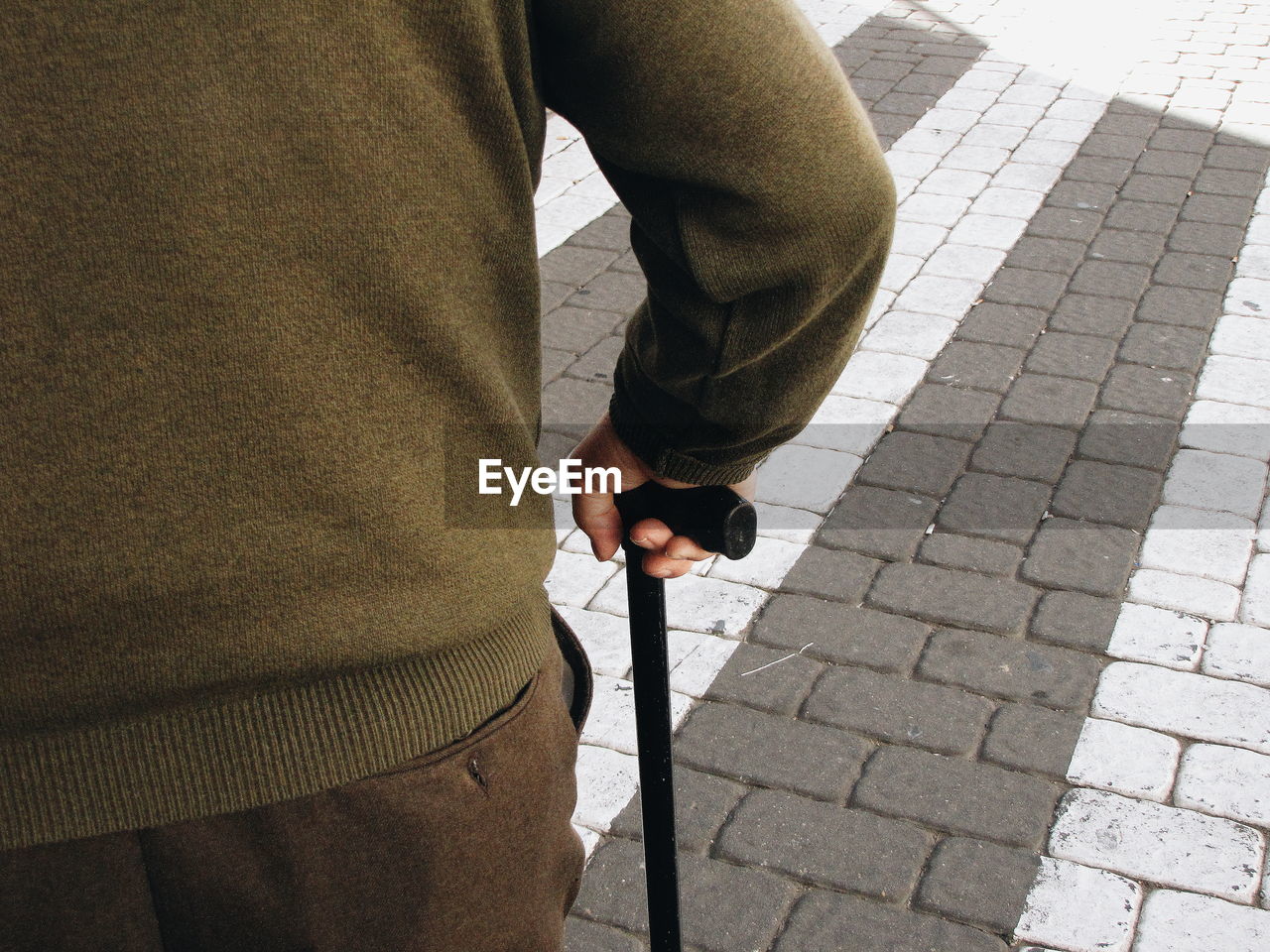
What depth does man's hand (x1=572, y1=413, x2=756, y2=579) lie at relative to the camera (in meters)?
1.79

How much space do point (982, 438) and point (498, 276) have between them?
3384mm

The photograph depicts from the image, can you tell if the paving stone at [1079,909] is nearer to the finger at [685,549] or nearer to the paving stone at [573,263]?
the finger at [685,549]

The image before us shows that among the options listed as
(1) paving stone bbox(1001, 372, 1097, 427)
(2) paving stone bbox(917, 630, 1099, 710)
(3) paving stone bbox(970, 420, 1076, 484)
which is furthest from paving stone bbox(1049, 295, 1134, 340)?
(2) paving stone bbox(917, 630, 1099, 710)

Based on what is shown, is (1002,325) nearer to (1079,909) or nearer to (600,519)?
(1079,909)

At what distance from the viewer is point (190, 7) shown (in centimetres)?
110

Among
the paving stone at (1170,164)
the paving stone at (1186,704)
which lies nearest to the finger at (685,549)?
the paving stone at (1186,704)

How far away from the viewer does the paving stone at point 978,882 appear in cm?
276

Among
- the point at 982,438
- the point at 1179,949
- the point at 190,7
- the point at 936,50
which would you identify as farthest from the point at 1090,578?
the point at 936,50

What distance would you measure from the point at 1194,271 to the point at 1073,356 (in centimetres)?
100

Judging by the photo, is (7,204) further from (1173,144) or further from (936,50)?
(936,50)

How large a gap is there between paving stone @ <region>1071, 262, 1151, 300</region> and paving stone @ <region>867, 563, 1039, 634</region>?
207cm

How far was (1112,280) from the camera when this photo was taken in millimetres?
5504

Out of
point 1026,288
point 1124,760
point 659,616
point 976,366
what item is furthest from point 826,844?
point 1026,288

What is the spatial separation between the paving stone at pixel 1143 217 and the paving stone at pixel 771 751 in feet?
11.8
